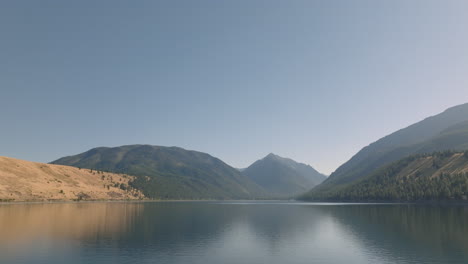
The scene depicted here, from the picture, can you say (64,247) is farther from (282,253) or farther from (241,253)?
(282,253)

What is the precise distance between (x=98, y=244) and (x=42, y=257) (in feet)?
47.2

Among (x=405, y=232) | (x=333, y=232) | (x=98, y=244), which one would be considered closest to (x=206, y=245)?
(x=98, y=244)

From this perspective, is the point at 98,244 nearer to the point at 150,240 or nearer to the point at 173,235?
the point at 150,240

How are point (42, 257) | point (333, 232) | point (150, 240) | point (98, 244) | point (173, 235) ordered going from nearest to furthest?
1. point (42, 257)
2. point (98, 244)
3. point (150, 240)
4. point (173, 235)
5. point (333, 232)

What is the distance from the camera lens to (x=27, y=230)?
280 ft

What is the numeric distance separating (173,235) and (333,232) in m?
48.4

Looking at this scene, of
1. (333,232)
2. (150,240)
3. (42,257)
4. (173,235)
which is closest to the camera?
(42,257)

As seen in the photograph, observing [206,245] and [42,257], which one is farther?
[206,245]

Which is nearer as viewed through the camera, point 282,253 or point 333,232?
point 282,253

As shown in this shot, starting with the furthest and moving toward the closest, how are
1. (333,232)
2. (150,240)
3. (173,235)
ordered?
(333,232) < (173,235) < (150,240)

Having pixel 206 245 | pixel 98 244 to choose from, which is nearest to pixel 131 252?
pixel 98 244

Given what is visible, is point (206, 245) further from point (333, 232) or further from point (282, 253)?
point (333, 232)

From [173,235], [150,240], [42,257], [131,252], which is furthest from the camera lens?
[173,235]

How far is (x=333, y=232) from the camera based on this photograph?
94.9m
